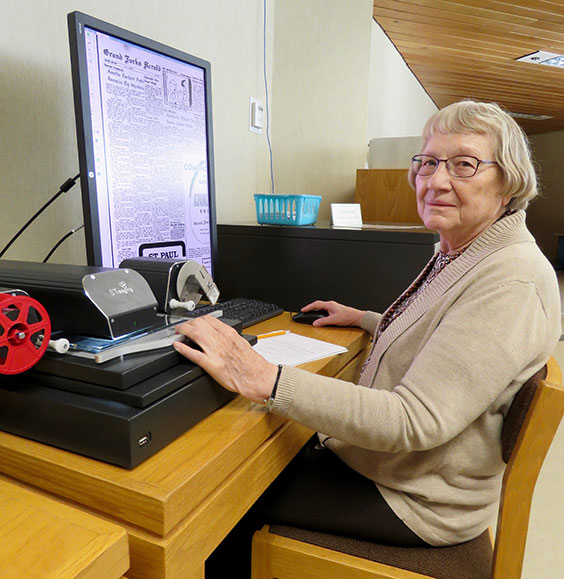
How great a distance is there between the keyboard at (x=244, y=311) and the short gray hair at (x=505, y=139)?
604mm

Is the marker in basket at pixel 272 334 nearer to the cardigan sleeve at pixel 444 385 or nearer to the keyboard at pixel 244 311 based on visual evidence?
the keyboard at pixel 244 311

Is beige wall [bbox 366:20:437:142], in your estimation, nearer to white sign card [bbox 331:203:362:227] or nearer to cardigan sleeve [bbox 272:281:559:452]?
white sign card [bbox 331:203:362:227]

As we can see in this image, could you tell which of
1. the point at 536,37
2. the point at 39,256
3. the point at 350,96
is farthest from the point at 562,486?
the point at 536,37

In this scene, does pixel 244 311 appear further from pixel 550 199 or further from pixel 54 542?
pixel 550 199

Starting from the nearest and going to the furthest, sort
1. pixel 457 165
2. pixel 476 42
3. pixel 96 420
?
pixel 96 420
pixel 457 165
pixel 476 42

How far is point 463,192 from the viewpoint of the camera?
94cm

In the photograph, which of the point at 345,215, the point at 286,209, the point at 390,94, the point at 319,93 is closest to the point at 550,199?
the point at 390,94

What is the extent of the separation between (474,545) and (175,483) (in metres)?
0.60

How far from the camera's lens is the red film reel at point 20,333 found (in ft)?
1.82

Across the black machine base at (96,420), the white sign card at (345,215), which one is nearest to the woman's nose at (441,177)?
the black machine base at (96,420)

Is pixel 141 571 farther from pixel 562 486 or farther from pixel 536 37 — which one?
pixel 536 37

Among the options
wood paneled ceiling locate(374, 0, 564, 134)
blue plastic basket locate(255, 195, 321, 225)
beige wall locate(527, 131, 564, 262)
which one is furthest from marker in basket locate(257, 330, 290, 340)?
beige wall locate(527, 131, 564, 262)

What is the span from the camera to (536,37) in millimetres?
4301

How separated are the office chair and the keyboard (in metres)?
0.47
